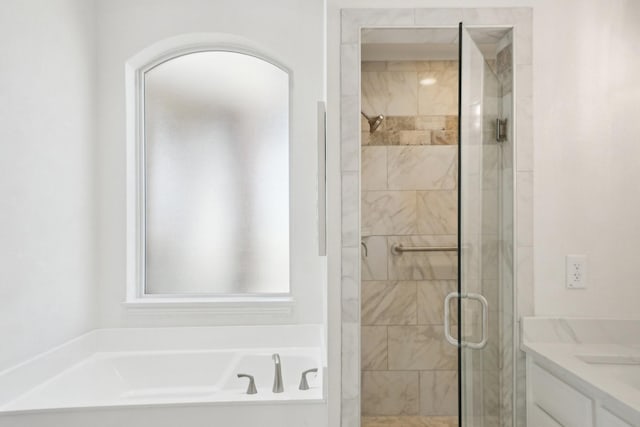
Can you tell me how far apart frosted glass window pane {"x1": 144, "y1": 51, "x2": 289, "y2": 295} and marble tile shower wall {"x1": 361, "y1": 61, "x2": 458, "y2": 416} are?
738 mm

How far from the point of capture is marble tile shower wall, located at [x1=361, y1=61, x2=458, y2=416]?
317cm

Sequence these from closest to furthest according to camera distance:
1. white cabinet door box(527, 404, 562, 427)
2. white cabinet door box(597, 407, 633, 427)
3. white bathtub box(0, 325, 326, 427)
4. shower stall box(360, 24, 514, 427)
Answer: white cabinet door box(597, 407, 633, 427)
white cabinet door box(527, 404, 562, 427)
white bathtub box(0, 325, 326, 427)
shower stall box(360, 24, 514, 427)

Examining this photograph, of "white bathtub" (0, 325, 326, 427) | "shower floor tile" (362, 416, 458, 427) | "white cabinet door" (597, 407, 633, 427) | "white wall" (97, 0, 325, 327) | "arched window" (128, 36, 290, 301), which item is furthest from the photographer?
"shower floor tile" (362, 416, 458, 427)

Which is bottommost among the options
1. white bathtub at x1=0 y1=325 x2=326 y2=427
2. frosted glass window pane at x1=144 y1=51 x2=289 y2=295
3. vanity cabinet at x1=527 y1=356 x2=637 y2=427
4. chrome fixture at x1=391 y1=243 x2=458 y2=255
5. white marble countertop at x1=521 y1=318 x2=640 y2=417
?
white bathtub at x1=0 y1=325 x2=326 y2=427

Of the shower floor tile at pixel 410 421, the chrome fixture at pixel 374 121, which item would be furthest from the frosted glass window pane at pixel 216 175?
the shower floor tile at pixel 410 421

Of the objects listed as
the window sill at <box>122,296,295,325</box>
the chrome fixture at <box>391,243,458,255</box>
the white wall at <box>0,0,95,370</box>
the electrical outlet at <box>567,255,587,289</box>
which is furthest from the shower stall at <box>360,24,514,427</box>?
the white wall at <box>0,0,95,370</box>

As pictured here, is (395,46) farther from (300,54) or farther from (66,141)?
(66,141)

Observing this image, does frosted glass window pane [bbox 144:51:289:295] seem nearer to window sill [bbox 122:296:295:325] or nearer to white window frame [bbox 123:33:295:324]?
white window frame [bbox 123:33:295:324]

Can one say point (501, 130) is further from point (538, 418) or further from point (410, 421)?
point (410, 421)

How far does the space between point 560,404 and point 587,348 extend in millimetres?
255

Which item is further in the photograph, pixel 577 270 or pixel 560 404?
pixel 577 270

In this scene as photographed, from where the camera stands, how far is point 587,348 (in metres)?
1.64

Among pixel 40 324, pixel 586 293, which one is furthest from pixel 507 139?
pixel 40 324

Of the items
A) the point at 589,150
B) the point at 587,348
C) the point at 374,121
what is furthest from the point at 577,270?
the point at 374,121
